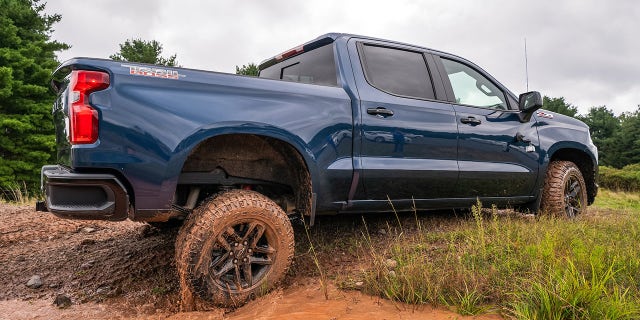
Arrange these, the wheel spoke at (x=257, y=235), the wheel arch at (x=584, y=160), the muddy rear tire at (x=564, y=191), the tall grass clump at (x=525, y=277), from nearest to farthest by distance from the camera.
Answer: the tall grass clump at (x=525, y=277) < the wheel spoke at (x=257, y=235) < the muddy rear tire at (x=564, y=191) < the wheel arch at (x=584, y=160)

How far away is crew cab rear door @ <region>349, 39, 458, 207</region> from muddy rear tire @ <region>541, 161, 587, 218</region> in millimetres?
1586

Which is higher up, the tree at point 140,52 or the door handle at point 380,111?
the tree at point 140,52

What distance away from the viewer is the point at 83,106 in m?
2.35

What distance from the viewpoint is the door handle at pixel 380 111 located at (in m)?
3.27

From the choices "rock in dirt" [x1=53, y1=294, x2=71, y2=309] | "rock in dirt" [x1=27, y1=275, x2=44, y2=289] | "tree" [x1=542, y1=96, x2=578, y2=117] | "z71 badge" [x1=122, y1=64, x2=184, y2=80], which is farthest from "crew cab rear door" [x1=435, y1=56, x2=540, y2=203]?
"tree" [x1=542, y1=96, x2=578, y2=117]

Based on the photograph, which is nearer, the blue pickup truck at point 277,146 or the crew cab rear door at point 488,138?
the blue pickup truck at point 277,146

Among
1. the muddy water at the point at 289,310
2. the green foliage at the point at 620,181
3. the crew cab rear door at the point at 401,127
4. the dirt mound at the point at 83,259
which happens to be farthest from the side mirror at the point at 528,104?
the green foliage at the point at 620,181

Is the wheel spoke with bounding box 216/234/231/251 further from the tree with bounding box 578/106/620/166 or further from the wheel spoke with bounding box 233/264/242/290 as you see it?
the tree with bounding box 578/106/620/166

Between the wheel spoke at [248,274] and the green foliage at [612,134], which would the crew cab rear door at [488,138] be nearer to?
the wheel spoke at [248,274]

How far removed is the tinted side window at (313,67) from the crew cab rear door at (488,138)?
1184 mm

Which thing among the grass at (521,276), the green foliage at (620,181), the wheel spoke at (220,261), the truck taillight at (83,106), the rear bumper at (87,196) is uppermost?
the truck taillight at (83,106)

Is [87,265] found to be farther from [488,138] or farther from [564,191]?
[564,191]

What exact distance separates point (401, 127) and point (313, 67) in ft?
3.11

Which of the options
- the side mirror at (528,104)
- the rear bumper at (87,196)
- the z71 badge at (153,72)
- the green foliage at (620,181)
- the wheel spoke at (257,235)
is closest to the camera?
the rear bumper at (87,196)
